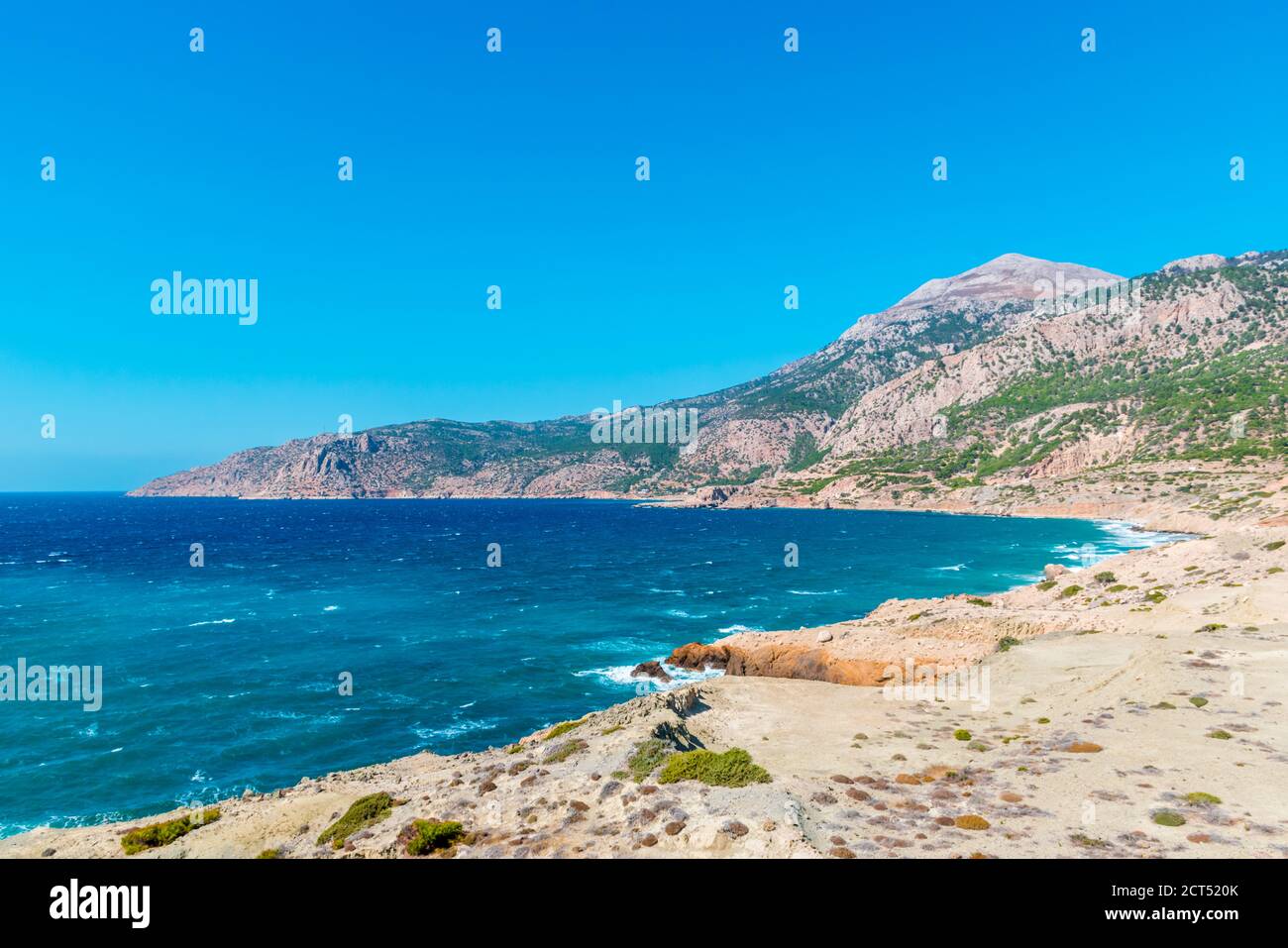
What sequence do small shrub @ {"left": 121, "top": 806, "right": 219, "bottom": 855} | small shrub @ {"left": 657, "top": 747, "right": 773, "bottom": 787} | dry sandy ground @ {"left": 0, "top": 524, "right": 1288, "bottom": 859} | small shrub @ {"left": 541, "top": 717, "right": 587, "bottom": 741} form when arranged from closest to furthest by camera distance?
1. dry sandy ground @ {"left": 0, "top": 524, "right": 1288, "bottom": 859}
2. small shrub @ {"left": 121, "top": 806, "right": 219, "bottom": 855}
3. small shrub @ {"left": 657, "top": 747, "right": 773, "bottom": 787}
4. small shrub @ {"left": 541, "top": 717, "right": 587, "bottom": 741}

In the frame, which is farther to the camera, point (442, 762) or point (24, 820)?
point (442, 762)

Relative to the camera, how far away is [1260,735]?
26156mm

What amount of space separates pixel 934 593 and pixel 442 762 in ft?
205

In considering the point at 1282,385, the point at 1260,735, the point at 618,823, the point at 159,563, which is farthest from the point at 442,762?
the point at 1282,385

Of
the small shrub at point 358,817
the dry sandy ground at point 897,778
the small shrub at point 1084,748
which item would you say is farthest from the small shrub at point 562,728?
the small shrub at point 1084,748

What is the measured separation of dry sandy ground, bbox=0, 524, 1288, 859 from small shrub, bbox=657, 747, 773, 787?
0.71 metres

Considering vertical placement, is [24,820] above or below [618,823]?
below

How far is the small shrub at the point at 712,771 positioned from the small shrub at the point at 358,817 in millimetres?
9685

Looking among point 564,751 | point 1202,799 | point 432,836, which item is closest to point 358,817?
point 432,836

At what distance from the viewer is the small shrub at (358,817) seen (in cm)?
2120

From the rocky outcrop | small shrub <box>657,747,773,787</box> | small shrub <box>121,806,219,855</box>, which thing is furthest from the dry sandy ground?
the rocky outcrop

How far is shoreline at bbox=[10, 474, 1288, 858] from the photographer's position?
21.9 m

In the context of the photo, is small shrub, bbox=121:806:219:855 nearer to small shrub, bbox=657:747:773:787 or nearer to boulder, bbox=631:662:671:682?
small shrub, bbox=657:747:773:787

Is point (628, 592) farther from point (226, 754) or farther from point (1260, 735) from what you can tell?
point (1260, 735)
